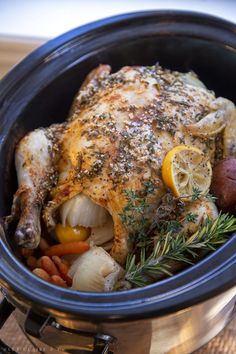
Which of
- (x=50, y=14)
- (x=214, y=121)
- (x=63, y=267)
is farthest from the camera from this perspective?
(x=50, y=14)

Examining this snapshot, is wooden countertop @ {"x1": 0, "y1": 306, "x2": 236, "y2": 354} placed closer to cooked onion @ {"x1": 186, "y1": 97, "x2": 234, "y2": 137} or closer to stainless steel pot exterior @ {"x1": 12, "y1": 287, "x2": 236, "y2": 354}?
stainless steel pot exterior @ {"x1": 12, "y1": 287, "x2": 236, "y2": 354}

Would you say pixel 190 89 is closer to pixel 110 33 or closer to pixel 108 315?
pixel 110 33

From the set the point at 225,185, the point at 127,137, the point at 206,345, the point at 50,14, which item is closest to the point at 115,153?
the point at 127,137

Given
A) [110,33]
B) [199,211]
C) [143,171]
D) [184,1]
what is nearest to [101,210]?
[143,171]

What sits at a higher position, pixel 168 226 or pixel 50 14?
pixel 50 14

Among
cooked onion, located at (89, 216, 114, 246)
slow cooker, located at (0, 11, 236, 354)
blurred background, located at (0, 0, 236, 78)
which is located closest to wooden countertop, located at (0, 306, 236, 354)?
slow cooker, located at (0, 11, 236, 354)

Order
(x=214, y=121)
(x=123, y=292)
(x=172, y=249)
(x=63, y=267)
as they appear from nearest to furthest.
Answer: (x=123, y=292) < (x=172, y=249) < (x=63, y=267) < (x=214, y=121)

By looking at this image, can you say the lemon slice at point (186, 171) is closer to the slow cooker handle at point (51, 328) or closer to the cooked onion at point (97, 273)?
the cooked onion at point (97, 273)

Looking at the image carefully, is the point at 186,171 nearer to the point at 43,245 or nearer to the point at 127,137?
the point at 127,137
